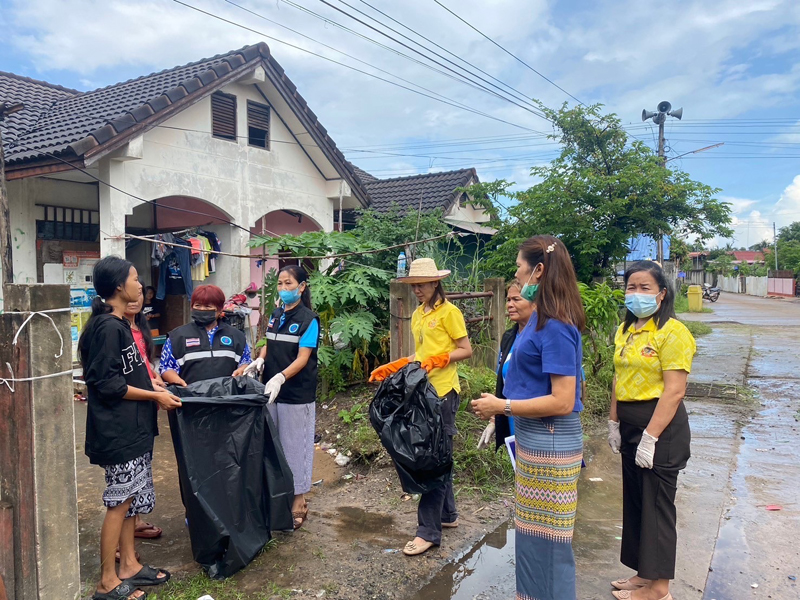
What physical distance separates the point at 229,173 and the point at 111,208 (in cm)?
225

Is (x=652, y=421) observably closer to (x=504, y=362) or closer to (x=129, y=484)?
(x=504, y=362)

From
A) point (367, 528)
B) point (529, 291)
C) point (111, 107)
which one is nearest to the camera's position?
point (529, 291)

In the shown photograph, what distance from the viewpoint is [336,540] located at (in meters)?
3.60

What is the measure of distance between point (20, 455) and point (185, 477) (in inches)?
32.1

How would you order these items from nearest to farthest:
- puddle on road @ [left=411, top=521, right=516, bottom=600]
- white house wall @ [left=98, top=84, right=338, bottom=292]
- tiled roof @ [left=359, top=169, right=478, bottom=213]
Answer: puddle on road @ [left=411, top=521, right=516, bottom=600], white house wall @ [left=98, top=84, right=338, bottom=292], tiled roof @ [left=359, top=169, right=478, bottom=213]

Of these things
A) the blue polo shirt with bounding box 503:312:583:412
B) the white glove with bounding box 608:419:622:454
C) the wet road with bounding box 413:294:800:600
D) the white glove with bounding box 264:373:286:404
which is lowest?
the wet road with bounding box 413:294:800:600

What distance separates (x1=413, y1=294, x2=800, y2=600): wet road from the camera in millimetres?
3143

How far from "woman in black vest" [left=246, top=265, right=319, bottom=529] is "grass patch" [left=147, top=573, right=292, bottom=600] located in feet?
2.52

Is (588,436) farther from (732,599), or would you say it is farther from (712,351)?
(712,351)

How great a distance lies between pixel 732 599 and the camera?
3.00 m

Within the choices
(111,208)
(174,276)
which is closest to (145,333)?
(111,208)

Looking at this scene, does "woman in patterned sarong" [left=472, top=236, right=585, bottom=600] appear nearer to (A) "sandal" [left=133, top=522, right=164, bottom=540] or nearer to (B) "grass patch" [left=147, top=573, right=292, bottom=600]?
(B) "grass patch" [left=147, top=573, right=292, bottom=600]

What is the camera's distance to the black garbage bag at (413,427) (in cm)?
316

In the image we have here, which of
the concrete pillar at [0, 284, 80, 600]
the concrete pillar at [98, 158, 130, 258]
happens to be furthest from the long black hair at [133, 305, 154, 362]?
the concrete pillar at [98, 158, 130, 258]
